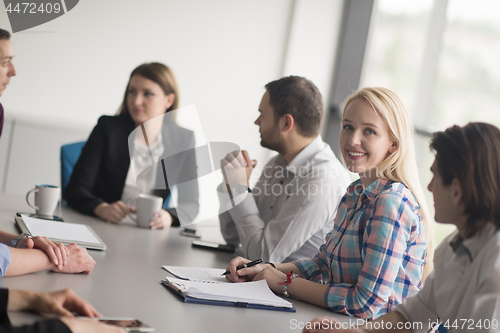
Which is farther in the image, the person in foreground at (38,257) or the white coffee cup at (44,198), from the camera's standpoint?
the white coffee cup at (44,198)

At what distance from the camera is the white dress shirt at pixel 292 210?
156 cm

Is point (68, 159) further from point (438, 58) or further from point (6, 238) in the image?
point (438, 58)

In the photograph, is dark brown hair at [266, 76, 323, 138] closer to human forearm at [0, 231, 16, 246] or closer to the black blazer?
the black blazer

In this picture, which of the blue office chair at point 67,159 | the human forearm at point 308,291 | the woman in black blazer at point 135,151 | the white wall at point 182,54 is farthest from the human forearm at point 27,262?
the white wall at point 182,54

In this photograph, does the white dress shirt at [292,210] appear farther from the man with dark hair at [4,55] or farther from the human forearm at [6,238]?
the man with dark hair at [4,55]

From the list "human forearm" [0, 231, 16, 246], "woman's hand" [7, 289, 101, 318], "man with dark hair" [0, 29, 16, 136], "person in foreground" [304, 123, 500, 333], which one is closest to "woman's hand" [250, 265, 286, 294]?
"person in foreground" [304, 123, 500, 333]

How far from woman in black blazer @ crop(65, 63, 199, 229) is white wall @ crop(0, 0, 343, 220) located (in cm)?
114

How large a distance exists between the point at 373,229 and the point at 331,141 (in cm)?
298

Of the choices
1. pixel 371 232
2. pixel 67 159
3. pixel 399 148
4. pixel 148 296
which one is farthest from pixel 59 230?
pixel 67 159

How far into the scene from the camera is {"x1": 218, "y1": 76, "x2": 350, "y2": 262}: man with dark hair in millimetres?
1566

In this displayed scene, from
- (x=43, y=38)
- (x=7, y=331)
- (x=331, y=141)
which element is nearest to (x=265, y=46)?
(x=331, y=141)

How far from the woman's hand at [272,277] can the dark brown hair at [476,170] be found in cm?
48

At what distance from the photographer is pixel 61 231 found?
1.39 m

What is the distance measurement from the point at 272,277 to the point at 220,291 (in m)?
0.20
